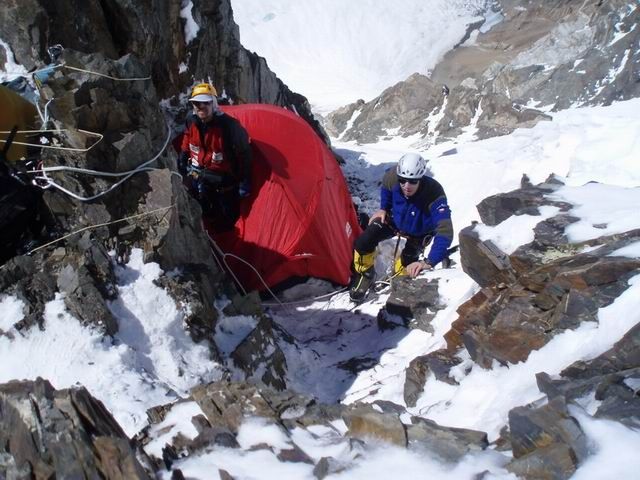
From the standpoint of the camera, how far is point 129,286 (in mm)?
5297

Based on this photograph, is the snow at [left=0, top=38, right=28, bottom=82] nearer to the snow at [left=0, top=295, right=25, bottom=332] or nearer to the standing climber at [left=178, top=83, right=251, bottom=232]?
the standing climber at [left=178, top=83, right=251, bottom=232]

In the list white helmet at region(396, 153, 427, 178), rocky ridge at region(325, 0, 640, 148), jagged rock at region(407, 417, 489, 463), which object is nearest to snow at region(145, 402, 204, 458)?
jagged rock at region(407, 417, 489, 463)

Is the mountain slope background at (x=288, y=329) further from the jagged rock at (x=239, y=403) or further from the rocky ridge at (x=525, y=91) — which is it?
the rocky ridge at (x=525, y=91)

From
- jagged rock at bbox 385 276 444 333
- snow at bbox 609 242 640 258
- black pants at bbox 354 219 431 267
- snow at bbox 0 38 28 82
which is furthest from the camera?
black pants at bbox 354 219 431 267

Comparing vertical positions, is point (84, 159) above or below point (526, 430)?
above

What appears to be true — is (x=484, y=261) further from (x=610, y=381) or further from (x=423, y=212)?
(x=610, y=381)

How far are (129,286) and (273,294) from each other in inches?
95.7

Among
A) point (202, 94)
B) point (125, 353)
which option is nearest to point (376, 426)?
point (125, 353)

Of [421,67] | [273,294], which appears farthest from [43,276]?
Answer: [421,67]

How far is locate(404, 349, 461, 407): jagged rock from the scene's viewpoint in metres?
4.87

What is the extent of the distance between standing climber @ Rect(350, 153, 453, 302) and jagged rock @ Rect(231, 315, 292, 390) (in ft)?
6.35

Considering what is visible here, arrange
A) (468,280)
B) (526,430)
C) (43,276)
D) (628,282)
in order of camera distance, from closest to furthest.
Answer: (526,430), (628,282), (43,276), (468,280)

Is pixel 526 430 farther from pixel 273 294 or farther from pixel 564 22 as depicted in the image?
pixel 564 22

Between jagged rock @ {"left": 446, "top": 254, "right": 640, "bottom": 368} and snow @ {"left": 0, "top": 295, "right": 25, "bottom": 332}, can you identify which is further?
→ snow @ {"left": 0, "top": 295, "right": 25, "bottom": 332}
